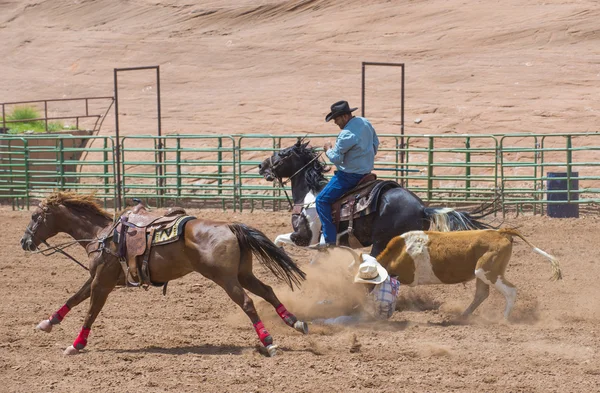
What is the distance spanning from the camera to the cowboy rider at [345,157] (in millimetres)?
7891

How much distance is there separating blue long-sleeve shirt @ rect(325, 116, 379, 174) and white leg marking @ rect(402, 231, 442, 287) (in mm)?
822

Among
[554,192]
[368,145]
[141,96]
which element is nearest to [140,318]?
[368,145]

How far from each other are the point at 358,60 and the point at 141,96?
7.00 meters

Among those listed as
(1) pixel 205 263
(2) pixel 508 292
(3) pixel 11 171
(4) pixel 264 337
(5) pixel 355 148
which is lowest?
(4) pixel 264 337

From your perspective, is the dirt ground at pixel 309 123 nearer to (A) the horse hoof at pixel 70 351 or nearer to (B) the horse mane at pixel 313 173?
(A) the horse hoof at pixel 70 351

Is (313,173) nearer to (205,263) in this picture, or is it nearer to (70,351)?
(205,263)

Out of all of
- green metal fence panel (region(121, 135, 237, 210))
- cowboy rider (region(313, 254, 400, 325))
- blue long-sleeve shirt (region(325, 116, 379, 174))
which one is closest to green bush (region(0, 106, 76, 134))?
green metal fence panel (region(121, 135, 237, 210))

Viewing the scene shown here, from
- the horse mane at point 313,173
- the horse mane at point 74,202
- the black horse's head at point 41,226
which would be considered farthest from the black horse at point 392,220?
the black horse's head at point 41,226

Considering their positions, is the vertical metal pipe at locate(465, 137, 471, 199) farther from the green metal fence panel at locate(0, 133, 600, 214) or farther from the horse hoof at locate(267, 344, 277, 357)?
the horse hoof at locate(267, 344, 277, 357)

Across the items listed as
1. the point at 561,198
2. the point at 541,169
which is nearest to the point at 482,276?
the point at 561,198

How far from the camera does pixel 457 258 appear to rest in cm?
748

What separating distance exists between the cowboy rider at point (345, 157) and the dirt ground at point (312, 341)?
71 cm

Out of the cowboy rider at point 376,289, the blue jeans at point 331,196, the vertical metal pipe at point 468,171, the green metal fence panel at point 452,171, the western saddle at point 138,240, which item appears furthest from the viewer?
the vertical metal pipe at point 468,171

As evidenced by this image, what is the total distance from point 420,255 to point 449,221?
64cm
